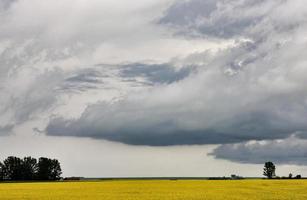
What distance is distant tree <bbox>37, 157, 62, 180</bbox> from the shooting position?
192750mm

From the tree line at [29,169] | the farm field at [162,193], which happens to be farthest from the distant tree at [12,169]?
the farm field at [162,193]

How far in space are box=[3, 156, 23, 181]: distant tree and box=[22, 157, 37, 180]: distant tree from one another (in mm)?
1185

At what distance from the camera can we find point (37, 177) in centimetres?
19175

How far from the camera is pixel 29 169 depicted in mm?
194125

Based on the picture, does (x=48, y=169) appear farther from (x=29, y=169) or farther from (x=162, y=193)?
(x=162, y=193)

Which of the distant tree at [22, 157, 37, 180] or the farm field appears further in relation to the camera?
the distant tree at [22, 157, 37, 180]

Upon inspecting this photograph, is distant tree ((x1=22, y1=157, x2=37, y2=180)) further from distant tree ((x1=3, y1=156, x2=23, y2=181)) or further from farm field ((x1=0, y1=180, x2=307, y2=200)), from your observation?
farm field ((x1=0, y1=180, x2=307, y2=200))

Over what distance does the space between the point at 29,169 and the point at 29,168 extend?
2.31 feet

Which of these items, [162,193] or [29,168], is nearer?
[162,193]

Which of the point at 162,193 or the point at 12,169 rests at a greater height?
the point at 12,169

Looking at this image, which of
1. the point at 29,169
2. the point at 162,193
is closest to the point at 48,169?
the point at 29,169

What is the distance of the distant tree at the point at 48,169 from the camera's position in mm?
192750

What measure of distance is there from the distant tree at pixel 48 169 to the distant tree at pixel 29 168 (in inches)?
86.5

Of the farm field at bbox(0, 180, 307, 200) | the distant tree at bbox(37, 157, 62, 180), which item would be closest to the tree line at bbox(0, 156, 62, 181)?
the distant tree at bbox(37, 157, 62, 180)
